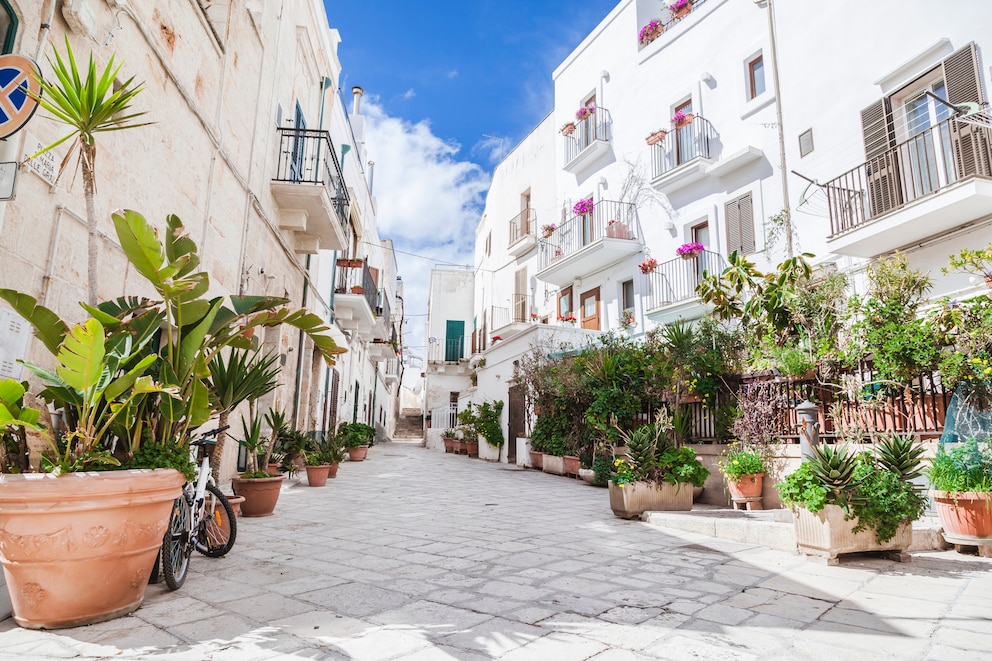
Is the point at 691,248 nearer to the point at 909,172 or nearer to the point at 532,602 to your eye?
the point at 909,172

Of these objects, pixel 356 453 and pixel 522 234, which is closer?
pixel 356 453

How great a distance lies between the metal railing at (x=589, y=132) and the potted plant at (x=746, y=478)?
12747mm

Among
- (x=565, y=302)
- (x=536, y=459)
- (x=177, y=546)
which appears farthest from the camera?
(x=565, y=302)

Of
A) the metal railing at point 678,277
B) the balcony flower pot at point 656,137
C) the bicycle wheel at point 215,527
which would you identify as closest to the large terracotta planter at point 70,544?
the bicycle wheel at point 215,527

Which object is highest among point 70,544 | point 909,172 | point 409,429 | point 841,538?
point 909,172

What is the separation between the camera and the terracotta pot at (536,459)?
13773 mm

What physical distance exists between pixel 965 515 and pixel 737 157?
10.3 meters

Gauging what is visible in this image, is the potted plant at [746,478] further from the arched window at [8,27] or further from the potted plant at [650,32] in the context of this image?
the potted plant at [650,32]

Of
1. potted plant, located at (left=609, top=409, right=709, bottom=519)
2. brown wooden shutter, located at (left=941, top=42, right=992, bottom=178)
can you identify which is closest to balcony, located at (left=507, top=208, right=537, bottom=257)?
brown wooden shutter, located at (left=941, top=42, right=992, bottom=178)

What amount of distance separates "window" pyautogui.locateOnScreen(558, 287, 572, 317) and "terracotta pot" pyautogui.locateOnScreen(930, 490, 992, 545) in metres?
14.5

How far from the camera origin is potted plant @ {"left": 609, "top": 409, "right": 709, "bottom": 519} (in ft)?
21.9

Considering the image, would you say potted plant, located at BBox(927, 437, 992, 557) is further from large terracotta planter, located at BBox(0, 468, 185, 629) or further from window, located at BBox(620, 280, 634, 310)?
window, located at BBox(620, 280, 634, 310)

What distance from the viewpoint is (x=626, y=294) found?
1709cm

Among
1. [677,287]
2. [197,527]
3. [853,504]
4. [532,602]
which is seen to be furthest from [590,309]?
[532,602]
